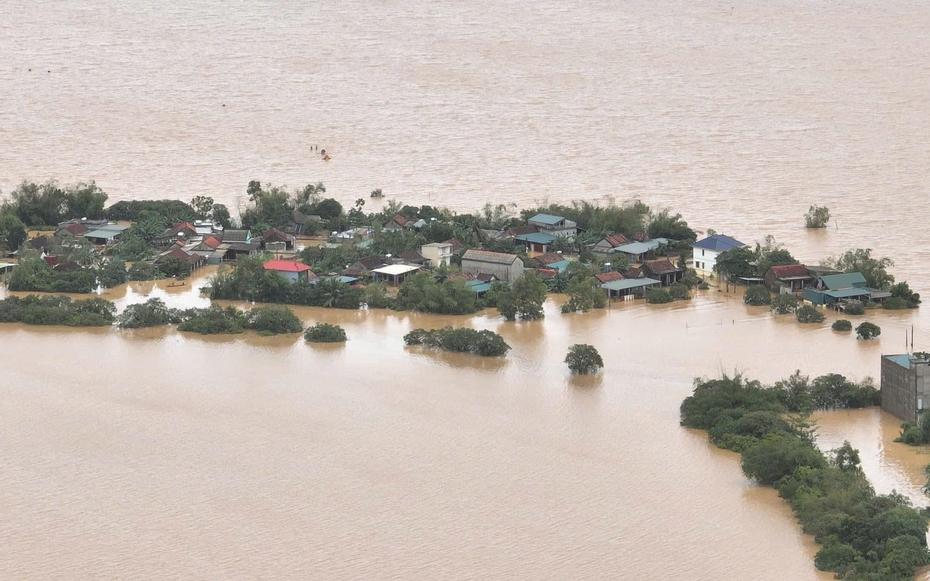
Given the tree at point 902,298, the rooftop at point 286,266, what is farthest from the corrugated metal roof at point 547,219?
the tree at point 902,298

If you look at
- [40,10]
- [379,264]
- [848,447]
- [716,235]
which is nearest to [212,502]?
[848,447]

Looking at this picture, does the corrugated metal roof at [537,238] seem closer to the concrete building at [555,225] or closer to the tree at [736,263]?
the concrete building at [555,225]

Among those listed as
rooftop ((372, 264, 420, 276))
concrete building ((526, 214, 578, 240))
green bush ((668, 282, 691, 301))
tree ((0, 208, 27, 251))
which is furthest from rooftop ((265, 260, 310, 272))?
green bush ((668, 282, 691, 301))

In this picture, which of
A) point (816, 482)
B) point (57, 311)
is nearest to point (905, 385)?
point (816, 482)

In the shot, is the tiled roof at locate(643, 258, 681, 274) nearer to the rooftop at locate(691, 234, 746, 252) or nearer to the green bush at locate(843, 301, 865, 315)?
the rooftop at locate(691, 234, 746, 252)

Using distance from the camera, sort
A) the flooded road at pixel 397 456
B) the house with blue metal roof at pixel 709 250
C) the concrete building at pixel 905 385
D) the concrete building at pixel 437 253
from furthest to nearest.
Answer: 1. the concrete building at pixel 437 253
2. the house with blue metal roof at pixel 709 250
3. the concrete building at pixel 905 385
4. the flooded road at pixel 397 456

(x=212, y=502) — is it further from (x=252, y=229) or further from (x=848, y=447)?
(x=252, y=229)
